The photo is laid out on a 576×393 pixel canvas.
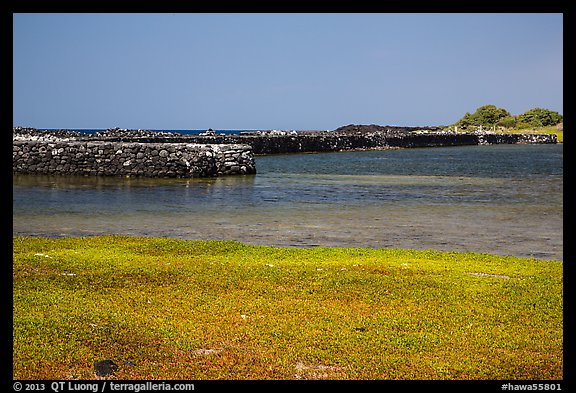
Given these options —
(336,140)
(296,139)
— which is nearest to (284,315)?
(296,139)

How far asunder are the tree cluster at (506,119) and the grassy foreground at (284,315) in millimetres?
105001

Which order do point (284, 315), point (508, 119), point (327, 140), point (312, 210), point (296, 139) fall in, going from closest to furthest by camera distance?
point (284, 315) < point (312, 210) < point (296, 139) < point (327, 140) < point (508, 119)

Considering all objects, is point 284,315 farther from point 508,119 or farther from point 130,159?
point 508,119

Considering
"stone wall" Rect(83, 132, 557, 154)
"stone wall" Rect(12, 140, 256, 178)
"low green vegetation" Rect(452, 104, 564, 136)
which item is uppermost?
"low green vegetation" Rect(452, 104, 564, 136)

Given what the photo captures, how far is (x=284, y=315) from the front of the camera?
7.44 meters

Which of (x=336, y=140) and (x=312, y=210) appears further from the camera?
(x=336, y=140)

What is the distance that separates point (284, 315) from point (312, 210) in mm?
10200

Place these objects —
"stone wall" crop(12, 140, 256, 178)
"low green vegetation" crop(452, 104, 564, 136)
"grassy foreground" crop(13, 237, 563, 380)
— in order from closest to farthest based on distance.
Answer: "grassy foreground" crop(13, 237, 563, 380), "stone wall" crop(12, 140, 256, 178), "low green vegetation" crop(452, 104, 564, 136)

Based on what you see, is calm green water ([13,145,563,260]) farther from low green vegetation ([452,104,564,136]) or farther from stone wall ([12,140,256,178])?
low green vegetation ([452,104,564,136])

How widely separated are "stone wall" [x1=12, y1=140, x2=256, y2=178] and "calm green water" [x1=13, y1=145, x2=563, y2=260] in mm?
1299

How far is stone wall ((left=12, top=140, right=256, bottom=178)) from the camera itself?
27.7 m

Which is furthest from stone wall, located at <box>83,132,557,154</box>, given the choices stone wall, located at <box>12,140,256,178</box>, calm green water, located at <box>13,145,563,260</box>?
calm green water, located at <box>13,145,563,260</box>

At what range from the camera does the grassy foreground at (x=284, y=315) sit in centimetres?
598
